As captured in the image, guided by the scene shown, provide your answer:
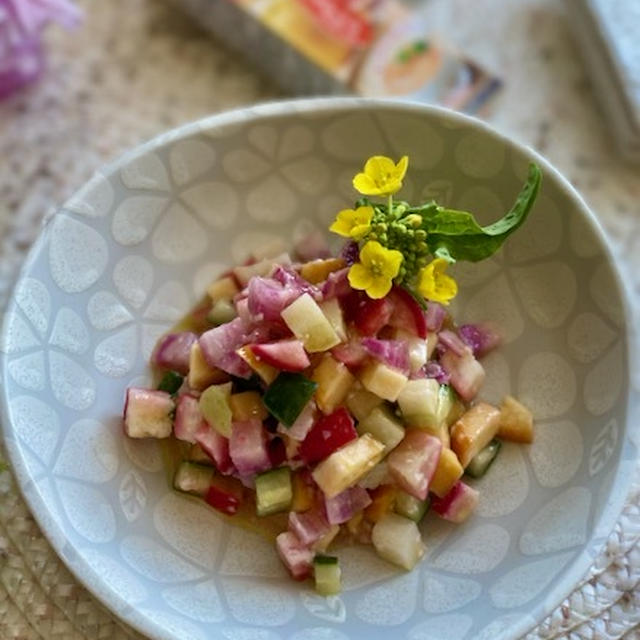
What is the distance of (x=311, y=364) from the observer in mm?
1421

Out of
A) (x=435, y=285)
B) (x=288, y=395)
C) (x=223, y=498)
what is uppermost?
(x=435, y=285)

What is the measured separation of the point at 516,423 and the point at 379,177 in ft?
1.45

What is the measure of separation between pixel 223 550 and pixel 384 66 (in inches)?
43.4

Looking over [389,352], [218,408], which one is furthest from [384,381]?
[218,408]

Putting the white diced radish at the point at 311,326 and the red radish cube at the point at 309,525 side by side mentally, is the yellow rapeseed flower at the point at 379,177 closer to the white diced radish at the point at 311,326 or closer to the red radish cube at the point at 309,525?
the white diced radish at the point at 311,326

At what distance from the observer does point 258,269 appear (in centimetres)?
165

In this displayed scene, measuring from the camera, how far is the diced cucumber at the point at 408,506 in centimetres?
144

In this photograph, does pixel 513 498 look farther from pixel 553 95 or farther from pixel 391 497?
pixel 553 95

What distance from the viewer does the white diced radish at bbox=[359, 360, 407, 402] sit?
1380mm

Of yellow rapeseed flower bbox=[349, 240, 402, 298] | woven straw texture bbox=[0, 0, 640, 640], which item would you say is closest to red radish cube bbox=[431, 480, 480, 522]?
yellow rapeseed flower bbox=[349, 240, 402, 298]

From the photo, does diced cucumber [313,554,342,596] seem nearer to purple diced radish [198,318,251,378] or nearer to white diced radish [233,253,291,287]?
purple diced radish [198,318,251,378]

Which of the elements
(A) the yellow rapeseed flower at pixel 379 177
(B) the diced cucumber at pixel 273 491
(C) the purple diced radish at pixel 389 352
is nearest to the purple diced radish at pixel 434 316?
(C) the purple diced radish at pixel 389 352

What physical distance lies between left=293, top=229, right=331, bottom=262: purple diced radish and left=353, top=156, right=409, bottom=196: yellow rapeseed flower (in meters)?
0.30

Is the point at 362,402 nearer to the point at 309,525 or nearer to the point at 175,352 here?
the point at 309,525
